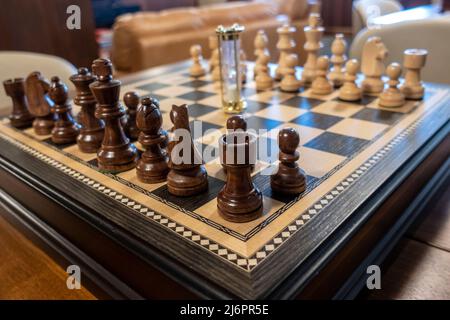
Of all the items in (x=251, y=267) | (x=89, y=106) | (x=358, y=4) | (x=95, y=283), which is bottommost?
(x=95, y=283)

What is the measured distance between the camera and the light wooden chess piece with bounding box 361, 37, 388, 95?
1.20 meters

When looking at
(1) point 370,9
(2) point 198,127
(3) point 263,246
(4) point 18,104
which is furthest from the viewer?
(1) point 370,9

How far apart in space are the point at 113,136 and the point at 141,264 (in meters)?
0.35

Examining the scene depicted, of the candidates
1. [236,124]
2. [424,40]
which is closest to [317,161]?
[236,124]

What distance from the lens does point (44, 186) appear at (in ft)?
2.70

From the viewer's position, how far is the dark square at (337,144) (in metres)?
0.90

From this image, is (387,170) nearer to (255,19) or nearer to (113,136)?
(113,136)

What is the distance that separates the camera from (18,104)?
1.18 meters

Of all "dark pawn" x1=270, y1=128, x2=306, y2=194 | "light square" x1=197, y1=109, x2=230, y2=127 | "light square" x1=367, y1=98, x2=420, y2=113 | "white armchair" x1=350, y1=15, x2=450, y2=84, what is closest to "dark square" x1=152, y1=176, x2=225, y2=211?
"dark pawn" x1=270, y1=128, x2=306, y2=194

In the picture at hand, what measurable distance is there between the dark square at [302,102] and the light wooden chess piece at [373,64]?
168mm

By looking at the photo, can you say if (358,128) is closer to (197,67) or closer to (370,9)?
(197,67)

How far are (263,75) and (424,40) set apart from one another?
741 millimetres

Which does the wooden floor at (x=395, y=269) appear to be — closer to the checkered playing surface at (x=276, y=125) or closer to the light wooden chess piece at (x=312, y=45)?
the checkered playing surface at (x=276, y=125)

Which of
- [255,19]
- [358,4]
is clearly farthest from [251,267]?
[255,19]
